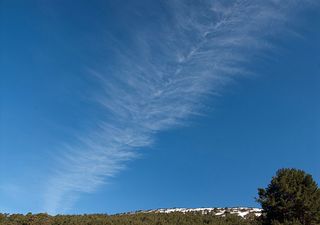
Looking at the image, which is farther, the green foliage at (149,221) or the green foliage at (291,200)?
the green foliage at (149,221)

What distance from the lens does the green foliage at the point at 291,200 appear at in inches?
1614

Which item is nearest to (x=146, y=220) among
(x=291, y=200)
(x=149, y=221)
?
(x=149, y=221)

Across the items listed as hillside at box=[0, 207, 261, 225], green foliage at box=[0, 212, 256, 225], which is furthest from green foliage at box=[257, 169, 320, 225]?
green foliage at box=[0, 212, 256, 225]

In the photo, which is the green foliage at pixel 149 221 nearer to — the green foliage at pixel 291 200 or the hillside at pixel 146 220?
the hillside at pixel 146 220

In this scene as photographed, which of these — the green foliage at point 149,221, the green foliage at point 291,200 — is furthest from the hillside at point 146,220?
the green foliage at point 291,200

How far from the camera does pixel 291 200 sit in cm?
4169

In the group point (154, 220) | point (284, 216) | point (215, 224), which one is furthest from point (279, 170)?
point (154, 220)

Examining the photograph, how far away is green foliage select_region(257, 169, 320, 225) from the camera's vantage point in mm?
41000

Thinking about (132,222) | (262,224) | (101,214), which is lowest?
(262,224)

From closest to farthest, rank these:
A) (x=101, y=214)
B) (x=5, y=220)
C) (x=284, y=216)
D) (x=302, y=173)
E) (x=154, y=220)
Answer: (x=284, y=216)
(x=302, y=173)
(x=154, y=220)
(x=5, y=220)
(x=101, y=214)

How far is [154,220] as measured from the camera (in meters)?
56.9

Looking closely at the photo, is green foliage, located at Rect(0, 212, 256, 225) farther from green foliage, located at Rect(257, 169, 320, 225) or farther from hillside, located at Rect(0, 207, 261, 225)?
green foliage, located at Rect(257, 169, 320, 225)

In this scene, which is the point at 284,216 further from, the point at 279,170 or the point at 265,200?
the point at 279,170

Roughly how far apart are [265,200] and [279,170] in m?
4.29
